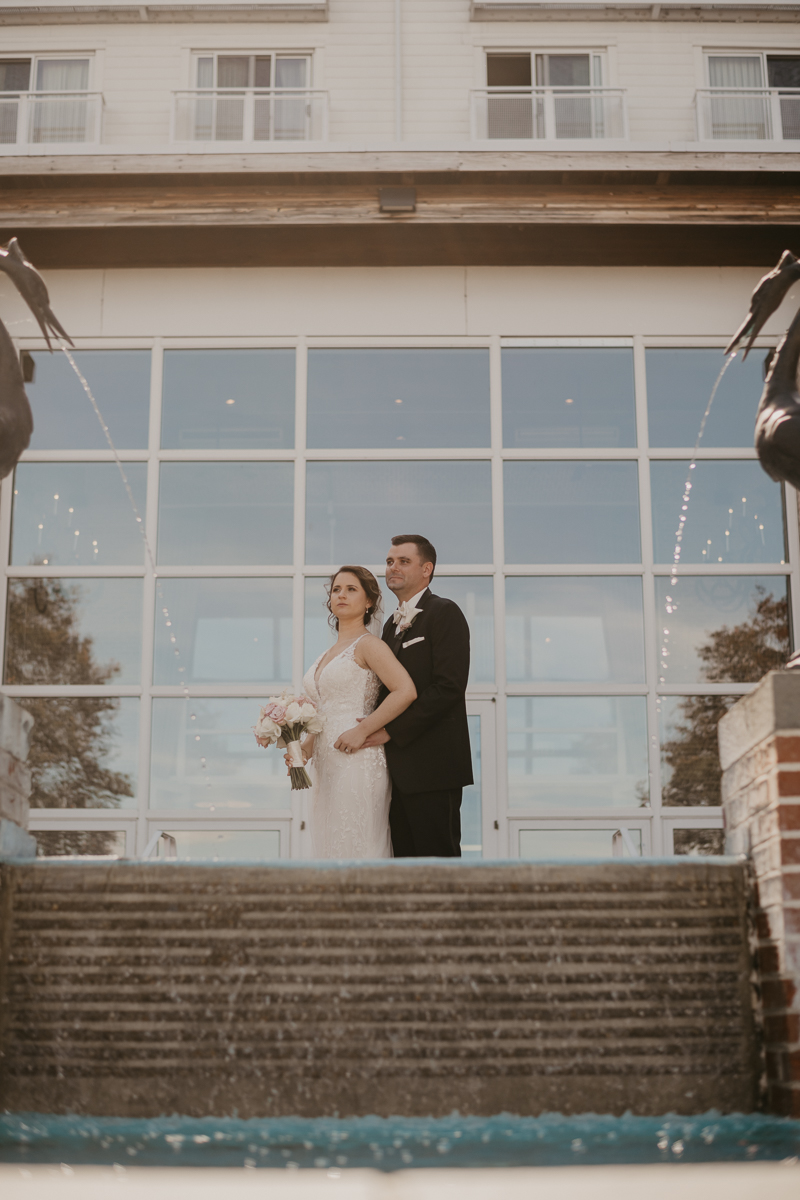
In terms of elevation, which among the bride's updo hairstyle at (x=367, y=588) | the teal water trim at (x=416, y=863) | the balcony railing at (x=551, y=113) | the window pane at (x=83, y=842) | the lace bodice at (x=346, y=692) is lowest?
the teal water trim at (x=416, y=863)

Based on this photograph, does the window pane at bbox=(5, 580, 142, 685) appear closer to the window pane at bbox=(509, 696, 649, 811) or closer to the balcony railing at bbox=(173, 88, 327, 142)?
the window pane at bbox=(509, 696, 649, 811)

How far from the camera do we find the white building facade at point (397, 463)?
330 inches

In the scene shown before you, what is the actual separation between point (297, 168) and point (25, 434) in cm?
496

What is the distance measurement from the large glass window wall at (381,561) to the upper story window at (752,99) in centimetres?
335

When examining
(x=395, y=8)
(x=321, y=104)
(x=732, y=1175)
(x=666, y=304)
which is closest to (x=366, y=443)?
(x=666, y=304)

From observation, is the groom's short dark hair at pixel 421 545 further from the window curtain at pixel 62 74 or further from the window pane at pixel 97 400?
the window curtain at pixel 62 74

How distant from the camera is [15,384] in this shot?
422 cm

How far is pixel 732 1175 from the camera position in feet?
2.80

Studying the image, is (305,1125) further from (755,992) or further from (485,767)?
(485,767)

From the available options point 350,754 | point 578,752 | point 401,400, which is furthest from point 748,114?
point 350,754

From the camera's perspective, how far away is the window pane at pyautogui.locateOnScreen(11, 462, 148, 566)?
8.87 meters

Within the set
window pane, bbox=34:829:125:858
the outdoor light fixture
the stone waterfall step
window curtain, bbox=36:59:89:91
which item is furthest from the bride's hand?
window curtain, bbox=36:59:89:91

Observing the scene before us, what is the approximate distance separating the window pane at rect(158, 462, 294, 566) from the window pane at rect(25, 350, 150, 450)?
453 millimetres

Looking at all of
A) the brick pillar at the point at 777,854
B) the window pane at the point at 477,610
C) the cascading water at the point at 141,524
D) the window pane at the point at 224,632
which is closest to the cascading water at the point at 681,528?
the window pane at the point at 477,610
